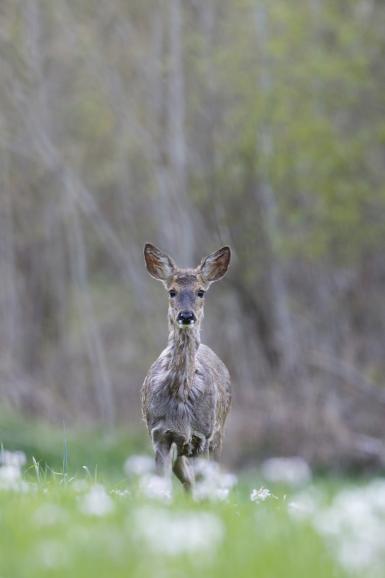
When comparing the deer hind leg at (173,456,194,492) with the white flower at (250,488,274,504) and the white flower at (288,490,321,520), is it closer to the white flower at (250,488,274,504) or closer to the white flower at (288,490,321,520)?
the white flower at (250,488,274,504)

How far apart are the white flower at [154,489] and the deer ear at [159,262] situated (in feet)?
10.6

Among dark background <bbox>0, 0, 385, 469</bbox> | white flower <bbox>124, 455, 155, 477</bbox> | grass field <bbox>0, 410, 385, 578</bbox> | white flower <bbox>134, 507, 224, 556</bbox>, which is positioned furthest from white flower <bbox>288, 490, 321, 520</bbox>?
dark background <bbox>0, 0, 385, 469</bbox>

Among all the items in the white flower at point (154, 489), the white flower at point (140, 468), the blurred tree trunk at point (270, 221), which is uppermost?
the blurred tree trunk at point (270, 221)

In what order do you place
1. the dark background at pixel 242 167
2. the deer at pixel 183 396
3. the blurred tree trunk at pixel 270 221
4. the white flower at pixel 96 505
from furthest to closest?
the blurred tree trunk at pixel 270 221, the dark background at pixel 242 167, the deer at pixel 183 396, the white flower at pixel 96 505

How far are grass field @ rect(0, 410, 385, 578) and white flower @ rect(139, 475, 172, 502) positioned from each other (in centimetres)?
1

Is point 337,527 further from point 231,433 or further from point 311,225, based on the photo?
point 311,225

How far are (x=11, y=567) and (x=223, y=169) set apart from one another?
16.8 metres

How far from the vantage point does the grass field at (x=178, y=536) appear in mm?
3996

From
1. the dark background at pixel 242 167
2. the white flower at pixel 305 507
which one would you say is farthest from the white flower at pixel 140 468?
the dark background at pixel 242 167

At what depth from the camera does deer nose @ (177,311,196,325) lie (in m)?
8.61

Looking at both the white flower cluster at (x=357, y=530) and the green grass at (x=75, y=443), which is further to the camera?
the green grass at (x=75, y=443)

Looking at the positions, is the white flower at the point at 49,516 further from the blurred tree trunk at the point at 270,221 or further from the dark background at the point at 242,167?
the blurred tree trunk at the point at 270,221

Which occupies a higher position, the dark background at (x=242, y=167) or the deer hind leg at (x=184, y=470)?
the dark background at (x=242, y=167)

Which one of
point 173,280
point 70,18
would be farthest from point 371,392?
point 173,280
